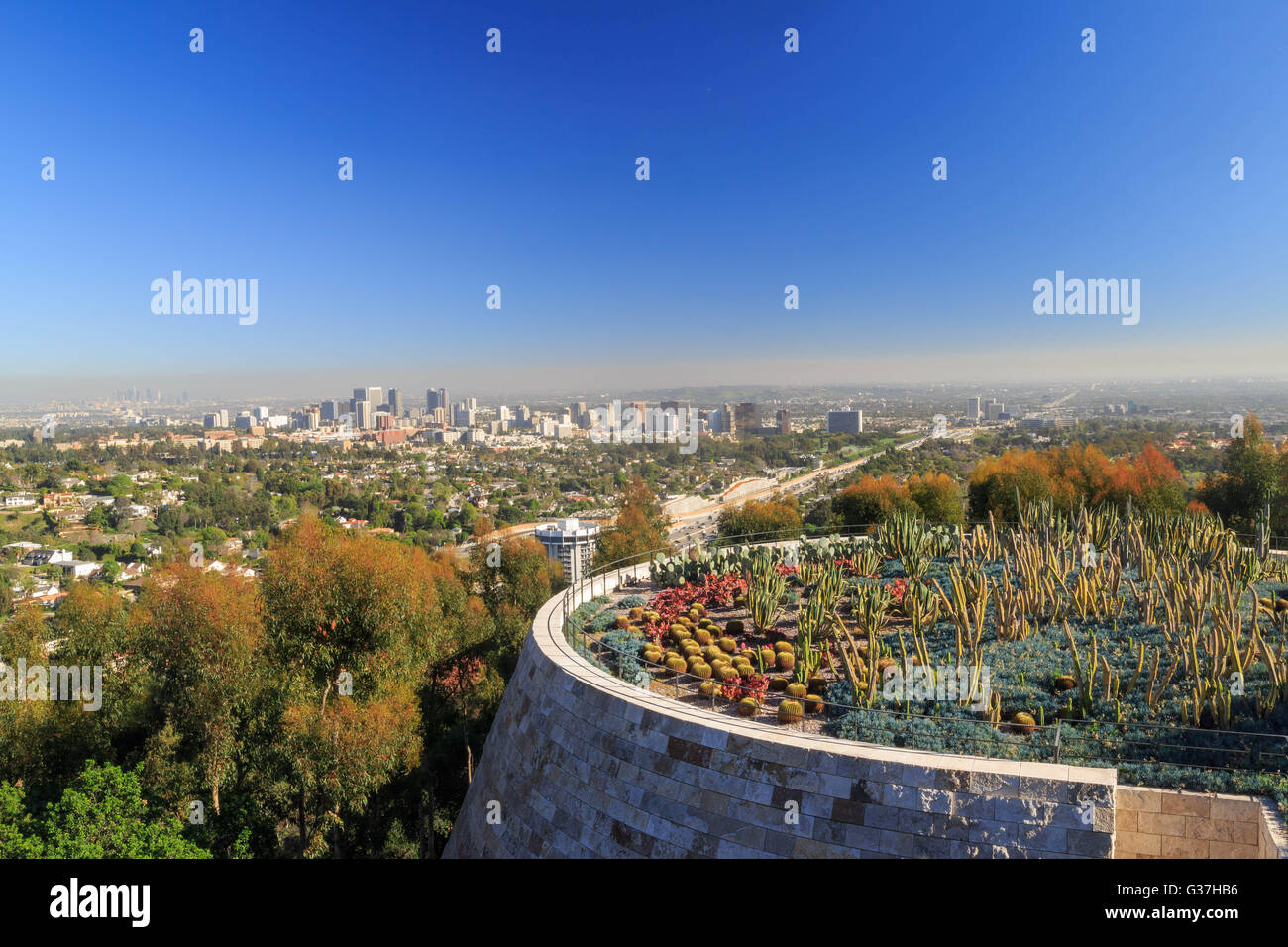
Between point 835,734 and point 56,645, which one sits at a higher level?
point 835,734

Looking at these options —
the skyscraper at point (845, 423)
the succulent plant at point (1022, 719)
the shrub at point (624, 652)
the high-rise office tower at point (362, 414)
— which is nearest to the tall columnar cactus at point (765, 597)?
the shrub at point (624, 652)

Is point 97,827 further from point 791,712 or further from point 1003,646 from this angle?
point 1003,646

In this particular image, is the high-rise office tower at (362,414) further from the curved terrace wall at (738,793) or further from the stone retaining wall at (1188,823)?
the stone retaining wall at (1188,823)

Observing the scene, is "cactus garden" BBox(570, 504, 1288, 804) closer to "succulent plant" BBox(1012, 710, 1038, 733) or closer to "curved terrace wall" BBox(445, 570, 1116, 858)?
"succulent plant" BBox(1012, 710, 1038, 733)

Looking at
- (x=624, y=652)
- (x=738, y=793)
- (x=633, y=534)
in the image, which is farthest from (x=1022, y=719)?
(x=633, y=534)

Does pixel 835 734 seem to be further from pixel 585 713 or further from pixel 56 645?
pixel 56 645

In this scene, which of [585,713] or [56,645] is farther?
[56,645]
